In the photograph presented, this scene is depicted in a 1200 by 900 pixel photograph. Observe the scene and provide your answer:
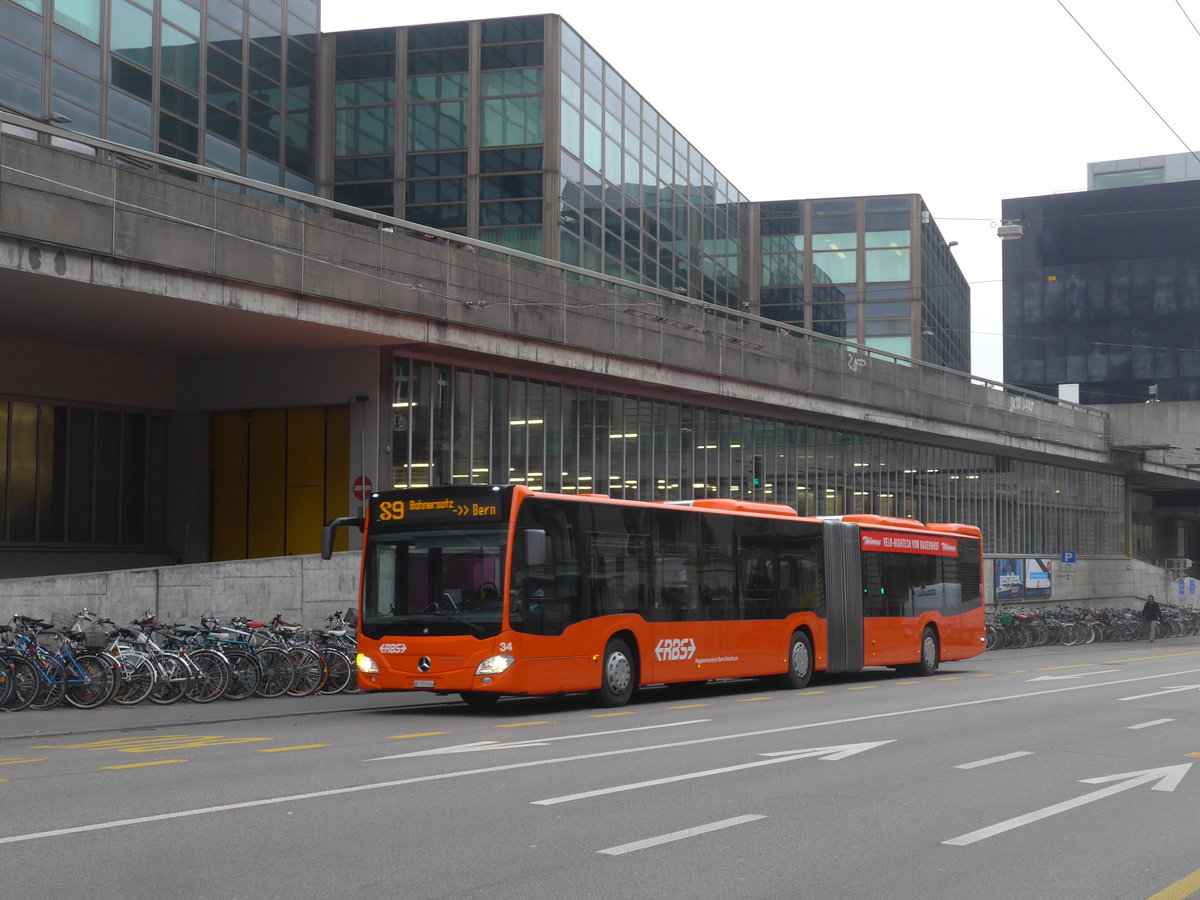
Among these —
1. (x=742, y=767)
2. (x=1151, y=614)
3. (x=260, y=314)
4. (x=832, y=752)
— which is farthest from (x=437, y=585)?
(x=1151, y=614)

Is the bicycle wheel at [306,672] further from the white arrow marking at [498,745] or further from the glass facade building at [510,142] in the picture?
the glass facade building at [510,142]

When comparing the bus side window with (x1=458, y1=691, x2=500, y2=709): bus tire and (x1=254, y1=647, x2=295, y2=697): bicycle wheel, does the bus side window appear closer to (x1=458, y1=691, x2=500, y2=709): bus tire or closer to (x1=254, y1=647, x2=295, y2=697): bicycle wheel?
(x1=458, y1=691, x2=500, y2=709): bus tire

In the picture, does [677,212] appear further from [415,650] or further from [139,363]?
[415,650]

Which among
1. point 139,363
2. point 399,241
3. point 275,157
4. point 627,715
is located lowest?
point 627,715

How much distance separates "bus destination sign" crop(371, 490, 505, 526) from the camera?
659 inches

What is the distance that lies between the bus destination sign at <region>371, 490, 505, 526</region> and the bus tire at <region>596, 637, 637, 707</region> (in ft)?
8.85

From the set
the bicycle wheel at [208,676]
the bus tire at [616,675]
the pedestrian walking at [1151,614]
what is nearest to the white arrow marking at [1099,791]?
the bus tire at [616,675]

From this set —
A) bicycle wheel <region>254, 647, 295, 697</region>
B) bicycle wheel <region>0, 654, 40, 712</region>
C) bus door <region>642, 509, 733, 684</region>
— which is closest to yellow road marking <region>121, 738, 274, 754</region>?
bicycle wheel <region>0, 654, 40, 712</region>

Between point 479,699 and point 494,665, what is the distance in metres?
2.13

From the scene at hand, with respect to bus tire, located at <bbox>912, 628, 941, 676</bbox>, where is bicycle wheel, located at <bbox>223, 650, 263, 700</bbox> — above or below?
above

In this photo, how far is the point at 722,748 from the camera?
13.1 m

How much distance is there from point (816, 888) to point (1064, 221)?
94983mm

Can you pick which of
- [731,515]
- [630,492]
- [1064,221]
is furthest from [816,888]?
[1064,221]

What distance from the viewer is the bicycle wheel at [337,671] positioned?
2003 centimetres
